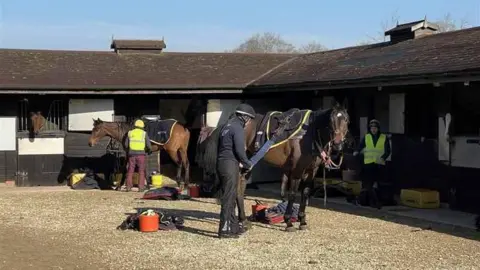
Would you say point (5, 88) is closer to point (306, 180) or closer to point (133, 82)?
point (133, 82)

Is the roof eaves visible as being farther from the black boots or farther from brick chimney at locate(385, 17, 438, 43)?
the black boots

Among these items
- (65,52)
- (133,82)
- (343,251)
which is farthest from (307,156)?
(65,52)

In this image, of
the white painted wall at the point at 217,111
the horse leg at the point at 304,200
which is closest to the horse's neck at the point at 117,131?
the white painted wall at the point at 217,111

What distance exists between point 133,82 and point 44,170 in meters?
3.26

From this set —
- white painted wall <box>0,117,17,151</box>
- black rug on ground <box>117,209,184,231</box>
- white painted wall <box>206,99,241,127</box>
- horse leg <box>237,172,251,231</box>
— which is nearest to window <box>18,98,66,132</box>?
white painted wall <box>0,117,17,151</box>

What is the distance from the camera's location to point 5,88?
1513 cm

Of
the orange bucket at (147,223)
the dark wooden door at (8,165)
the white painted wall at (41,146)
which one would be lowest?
the orange bucket at (147,223)

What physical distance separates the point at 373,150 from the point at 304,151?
115 inches

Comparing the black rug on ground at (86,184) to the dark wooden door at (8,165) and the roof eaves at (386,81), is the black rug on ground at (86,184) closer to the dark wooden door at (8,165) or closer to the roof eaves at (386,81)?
the dark wooden door at (8,165)

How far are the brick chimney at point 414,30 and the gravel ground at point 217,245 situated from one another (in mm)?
6304

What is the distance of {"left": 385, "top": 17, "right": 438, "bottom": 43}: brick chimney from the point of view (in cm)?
1569

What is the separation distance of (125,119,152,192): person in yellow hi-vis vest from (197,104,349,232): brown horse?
5.54 m

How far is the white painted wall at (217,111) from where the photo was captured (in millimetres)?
17078

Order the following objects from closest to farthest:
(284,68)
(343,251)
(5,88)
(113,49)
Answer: (343,251)
(5,88)
(284,68)
(113,49)
